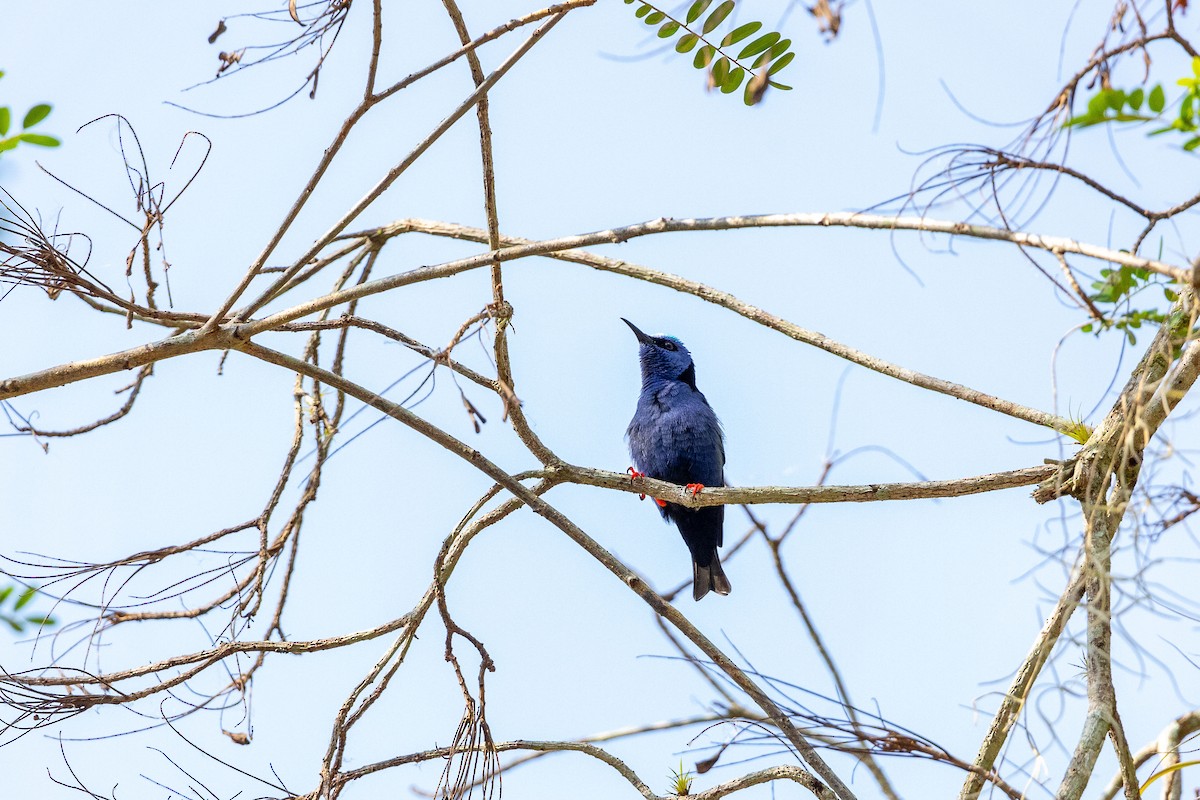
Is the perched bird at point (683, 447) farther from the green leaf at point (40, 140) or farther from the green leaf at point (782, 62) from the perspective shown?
the green leaf at point (40, 140)

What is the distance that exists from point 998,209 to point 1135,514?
926 mm

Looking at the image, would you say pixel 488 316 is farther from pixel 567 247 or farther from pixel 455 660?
pixel 455 660

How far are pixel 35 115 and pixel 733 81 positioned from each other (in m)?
2.38

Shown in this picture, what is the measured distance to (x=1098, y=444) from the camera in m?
3.69

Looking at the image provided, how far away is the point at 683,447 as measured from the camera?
6.83 metres

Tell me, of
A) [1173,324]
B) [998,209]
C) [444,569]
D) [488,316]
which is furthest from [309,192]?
[1173,324]

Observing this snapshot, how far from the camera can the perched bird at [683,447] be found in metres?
6.85

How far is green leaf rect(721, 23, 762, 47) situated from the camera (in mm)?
3906

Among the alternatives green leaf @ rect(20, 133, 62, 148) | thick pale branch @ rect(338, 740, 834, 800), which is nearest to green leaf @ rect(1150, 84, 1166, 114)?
thick pale branch @ rect(338, 740, 834, 800)

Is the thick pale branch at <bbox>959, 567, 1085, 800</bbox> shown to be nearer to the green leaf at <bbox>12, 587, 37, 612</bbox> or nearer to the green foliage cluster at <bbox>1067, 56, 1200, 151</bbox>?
the green foliage cluster at <bbox>1067, 56, 1200, 151</bbox>

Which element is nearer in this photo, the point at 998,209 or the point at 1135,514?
the point at 1135,514

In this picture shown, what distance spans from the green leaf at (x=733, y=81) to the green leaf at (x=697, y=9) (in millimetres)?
244

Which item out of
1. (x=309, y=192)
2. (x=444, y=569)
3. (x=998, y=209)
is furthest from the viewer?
(x=444, y=569)

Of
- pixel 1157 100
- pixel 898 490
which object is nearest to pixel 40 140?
pixel 898 490
